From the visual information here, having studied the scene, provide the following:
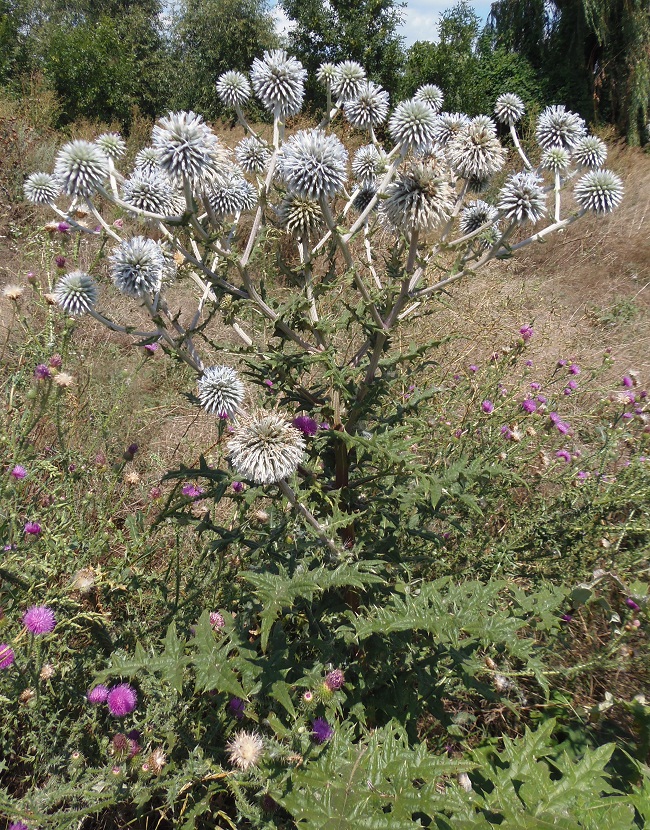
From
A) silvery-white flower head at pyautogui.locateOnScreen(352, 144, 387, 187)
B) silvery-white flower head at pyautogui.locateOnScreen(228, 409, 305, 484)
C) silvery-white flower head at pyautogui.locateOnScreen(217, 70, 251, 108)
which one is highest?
silvery-white flower head at pyautogui.locateOnScreen(217, 70, 251, 108)

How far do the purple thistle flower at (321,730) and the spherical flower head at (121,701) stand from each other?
0.59m

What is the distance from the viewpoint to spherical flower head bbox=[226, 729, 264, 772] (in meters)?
1.53

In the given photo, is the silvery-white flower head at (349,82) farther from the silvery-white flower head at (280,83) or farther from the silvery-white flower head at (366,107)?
the silvery-white flower head at (280,83)

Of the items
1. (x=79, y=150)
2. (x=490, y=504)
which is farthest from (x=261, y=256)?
(x=490, y=504)

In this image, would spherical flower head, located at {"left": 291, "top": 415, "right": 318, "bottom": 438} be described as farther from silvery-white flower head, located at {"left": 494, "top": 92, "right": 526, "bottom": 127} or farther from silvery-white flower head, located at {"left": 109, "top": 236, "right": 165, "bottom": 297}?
silvery-white flower head, located at {"left": 494, "top": 92, "right": 526, "bottom": 127}

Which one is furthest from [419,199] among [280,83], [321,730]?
[321,730]

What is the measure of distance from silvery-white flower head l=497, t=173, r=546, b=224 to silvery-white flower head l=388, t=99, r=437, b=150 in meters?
0.33

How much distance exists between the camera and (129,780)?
168cm

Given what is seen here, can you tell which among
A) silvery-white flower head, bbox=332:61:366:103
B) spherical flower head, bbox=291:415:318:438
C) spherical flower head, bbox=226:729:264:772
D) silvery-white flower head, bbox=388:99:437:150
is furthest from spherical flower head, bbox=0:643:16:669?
silvery-white flower head, bbox=332:61:366:103

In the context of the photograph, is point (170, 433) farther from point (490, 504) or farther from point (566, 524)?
point (566, 524)

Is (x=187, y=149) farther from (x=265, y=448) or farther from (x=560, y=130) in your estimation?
(x=560, y=130)

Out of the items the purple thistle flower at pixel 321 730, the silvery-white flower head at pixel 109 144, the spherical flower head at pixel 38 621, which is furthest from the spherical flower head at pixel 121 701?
the silvery-white flower head at pixel 109 144

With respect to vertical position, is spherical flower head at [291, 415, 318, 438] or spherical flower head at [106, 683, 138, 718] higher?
spherical flower head at [291, 415, 318, 438]

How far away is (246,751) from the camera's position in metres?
1.54
